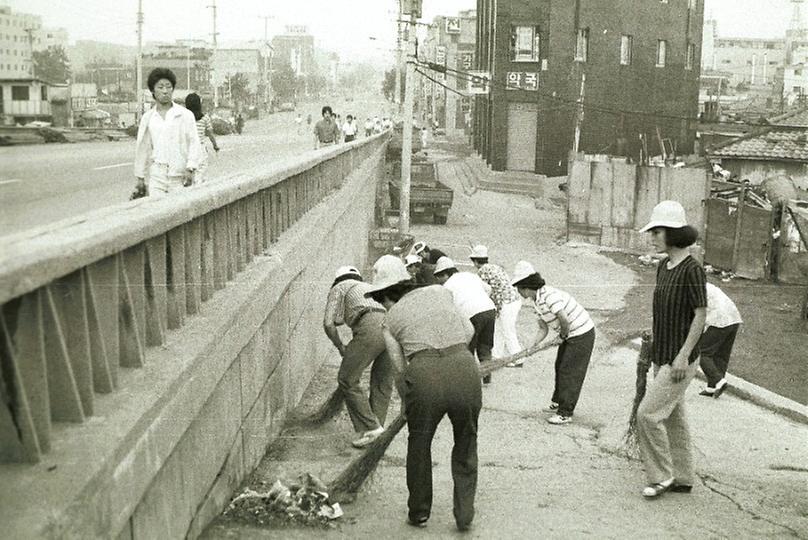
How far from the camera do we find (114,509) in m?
3.26

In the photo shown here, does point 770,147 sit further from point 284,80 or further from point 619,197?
point 284,80

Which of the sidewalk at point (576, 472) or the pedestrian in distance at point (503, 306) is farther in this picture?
the pedestrian in distance at point (503, 306)

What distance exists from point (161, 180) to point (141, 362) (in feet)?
13.7

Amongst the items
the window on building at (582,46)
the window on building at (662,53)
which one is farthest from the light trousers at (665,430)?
the window on building at (662,53)

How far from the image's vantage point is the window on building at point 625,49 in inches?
1796

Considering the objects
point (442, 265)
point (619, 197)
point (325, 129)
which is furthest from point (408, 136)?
point (442, 265)

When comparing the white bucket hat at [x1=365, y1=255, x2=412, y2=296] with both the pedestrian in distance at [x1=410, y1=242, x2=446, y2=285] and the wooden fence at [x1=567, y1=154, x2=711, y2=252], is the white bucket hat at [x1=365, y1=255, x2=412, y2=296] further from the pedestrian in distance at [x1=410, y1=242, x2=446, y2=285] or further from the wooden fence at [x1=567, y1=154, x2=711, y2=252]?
the wooden fence at [x1=567, y1=154, x2=711, y2=252]

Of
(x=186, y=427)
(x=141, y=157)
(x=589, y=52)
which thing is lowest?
(x=186, y=427)

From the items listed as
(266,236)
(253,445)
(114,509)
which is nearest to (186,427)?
(114,509)

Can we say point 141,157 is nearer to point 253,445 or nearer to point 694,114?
point 253,445

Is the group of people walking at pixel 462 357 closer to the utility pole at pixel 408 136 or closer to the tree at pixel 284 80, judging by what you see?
the utility pole at pixel 408 136

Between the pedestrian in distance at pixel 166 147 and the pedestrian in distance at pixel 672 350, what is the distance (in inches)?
146

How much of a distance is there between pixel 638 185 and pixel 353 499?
19.0m

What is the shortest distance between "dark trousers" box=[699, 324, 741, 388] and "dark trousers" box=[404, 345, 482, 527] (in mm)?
4737
